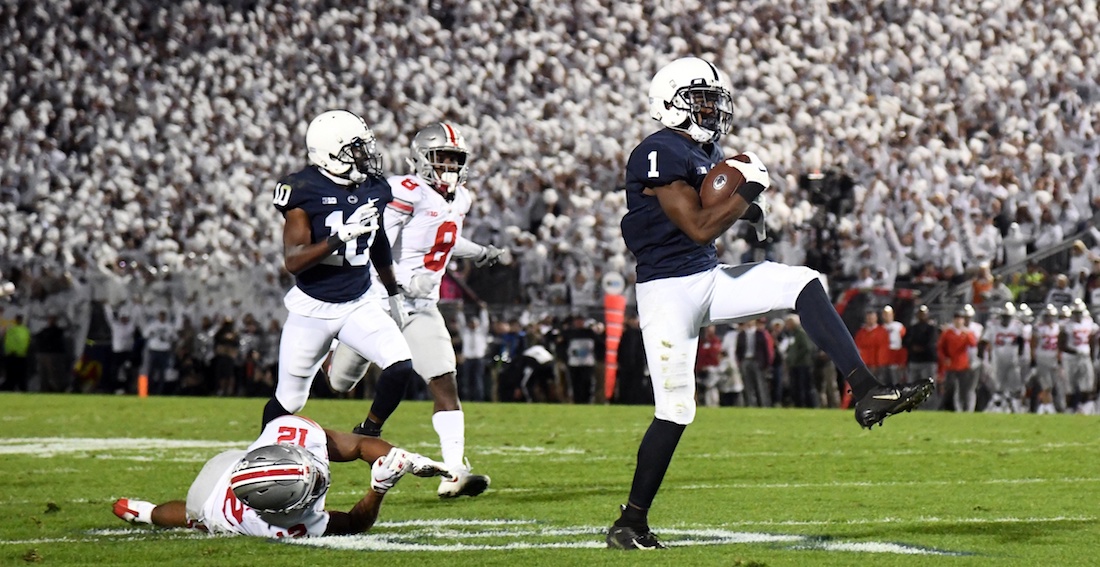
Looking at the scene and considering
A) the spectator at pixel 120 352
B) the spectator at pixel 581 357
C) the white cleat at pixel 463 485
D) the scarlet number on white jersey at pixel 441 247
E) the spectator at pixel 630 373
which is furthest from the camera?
the spectator at pixel 120 352

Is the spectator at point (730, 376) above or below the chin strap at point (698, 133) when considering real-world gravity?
below

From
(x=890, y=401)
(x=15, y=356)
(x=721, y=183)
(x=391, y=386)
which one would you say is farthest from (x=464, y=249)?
(x=15, y=356)

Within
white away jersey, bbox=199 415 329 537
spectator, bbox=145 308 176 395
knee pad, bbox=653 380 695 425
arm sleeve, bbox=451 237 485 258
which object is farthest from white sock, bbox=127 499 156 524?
spectator, bbox=145 308 176 395

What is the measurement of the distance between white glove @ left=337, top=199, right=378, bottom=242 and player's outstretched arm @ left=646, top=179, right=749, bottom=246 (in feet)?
5.68

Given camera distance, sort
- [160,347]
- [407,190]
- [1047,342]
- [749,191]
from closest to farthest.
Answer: [749,191], [407,190], [1047,342], [160,347]

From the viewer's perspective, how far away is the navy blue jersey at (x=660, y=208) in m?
5.39

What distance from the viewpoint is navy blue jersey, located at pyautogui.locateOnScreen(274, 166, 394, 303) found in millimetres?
6941

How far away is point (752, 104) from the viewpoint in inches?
925

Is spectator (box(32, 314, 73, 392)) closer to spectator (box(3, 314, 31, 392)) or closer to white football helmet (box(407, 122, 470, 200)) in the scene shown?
spectator (box(3, 314, 31, 392))

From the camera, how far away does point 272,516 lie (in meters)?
5.71

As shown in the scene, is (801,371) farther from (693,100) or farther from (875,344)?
(693,100)

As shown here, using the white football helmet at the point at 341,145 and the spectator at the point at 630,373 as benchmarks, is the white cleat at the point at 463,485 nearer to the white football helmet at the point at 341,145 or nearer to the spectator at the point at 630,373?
the white football helmet at the point at 341,145

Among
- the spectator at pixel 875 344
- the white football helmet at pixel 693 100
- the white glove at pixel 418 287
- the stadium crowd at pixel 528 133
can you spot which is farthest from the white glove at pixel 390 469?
the spectator at pixel 875 344

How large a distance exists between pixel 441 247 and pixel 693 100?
3.18 m
